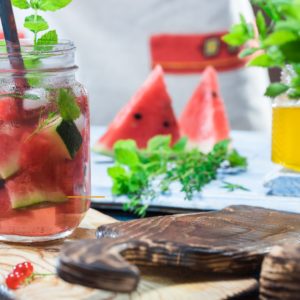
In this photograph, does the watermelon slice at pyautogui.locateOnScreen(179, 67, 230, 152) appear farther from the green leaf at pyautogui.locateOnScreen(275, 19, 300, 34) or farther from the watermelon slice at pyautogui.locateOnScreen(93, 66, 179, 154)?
the green leaf at pyautogui.locateOnScreen(275, 19, 300, 34)

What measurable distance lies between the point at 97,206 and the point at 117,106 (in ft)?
6.71

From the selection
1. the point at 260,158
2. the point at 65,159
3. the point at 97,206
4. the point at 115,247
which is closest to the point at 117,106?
the point at 260,158

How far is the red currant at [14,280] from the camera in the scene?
1188mm

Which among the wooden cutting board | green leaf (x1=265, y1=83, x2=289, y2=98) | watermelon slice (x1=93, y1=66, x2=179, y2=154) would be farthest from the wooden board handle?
watermelon slice (x1=93, y1=66, x2=179, y2=154)

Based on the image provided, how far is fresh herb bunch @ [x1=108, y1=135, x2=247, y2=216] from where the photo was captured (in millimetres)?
1926

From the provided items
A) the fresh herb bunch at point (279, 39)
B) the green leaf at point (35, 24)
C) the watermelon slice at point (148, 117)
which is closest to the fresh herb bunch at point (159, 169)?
the watermelon slice at point (148, 117)

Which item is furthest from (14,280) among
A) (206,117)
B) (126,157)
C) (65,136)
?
(206,117)

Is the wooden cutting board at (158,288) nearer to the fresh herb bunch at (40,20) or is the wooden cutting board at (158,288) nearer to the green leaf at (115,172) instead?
the fresh herb bunch at (40,20)

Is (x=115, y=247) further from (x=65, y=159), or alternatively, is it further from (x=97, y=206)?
(x=97, y=206)

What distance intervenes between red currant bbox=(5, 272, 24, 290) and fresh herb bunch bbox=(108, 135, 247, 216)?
60 centimetres

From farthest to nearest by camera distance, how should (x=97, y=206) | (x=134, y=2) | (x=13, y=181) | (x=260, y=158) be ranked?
1. (x=134, y=2)
2. (x=260, y=158)
3. (x=97, y=206)
4. (x=13, y=181)

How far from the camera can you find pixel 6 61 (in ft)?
4.67

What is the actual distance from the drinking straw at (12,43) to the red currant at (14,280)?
1.27 feet

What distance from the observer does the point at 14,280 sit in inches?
46.9
